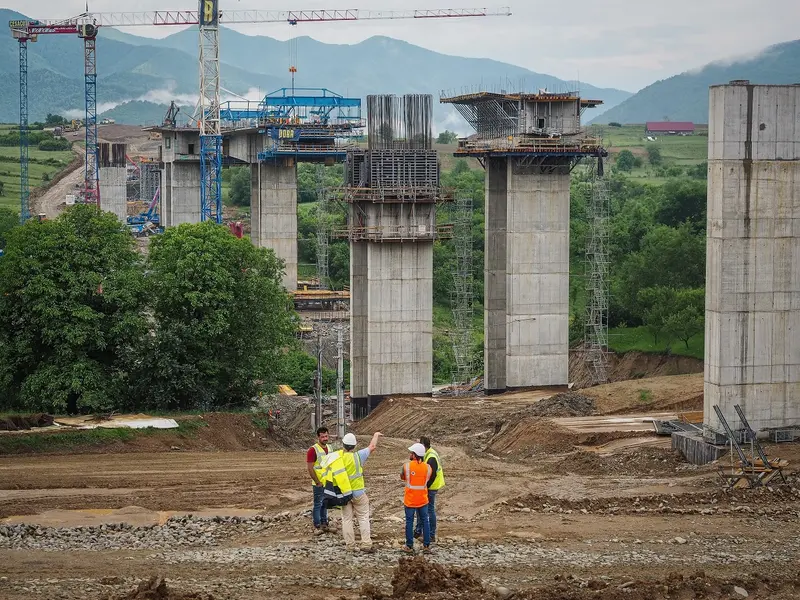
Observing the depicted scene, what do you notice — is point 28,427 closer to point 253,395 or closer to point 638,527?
point 253,395

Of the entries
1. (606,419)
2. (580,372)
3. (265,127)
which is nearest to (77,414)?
(606,419)

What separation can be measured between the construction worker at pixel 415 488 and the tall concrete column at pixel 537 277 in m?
40.5

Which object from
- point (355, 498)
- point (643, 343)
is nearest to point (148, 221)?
point (643, 343)

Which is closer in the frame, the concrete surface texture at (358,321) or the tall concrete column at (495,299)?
the concrete surface texture at (358,321)

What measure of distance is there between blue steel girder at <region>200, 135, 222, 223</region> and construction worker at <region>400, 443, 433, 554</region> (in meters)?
78.3

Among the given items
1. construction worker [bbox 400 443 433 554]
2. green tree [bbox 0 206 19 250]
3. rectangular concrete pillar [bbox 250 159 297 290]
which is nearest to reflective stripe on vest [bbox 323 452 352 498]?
construction worker [bbox 400 443 433 554]

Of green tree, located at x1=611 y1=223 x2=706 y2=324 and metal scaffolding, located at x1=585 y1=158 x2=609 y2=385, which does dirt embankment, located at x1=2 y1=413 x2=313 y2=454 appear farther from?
green tree, located at x1=611 y1=223 x2=706 y2=324

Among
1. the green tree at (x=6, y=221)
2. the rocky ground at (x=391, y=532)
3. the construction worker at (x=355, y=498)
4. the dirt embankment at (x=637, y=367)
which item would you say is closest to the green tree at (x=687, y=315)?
the dirt embankment at (x=637, y=367)

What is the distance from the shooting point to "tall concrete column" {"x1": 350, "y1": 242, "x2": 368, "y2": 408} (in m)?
68.4

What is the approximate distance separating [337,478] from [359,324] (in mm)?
41476

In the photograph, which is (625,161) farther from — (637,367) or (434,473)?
(434,473)

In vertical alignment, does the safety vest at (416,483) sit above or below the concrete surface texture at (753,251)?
below

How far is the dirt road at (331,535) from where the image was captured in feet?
85.3

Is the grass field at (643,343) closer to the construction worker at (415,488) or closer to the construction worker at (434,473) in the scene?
the construction worker at (434,473)
